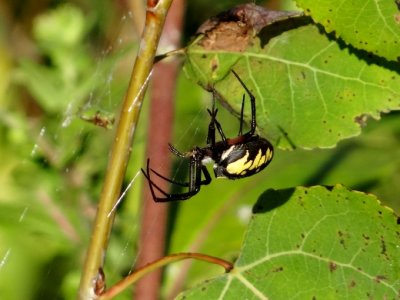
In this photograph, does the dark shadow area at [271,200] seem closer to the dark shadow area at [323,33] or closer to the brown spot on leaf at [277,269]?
the brown spot on leaf at [277,269]

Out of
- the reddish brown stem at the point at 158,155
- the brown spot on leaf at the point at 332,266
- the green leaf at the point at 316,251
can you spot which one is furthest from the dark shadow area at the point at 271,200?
the reddish brown stem at the point at 158,155

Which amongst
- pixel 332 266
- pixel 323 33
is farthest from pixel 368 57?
pixel 332 266

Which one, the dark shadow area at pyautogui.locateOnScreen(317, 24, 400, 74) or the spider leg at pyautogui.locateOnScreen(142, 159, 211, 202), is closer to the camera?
the dark shadow area at pyautogui.locateOnScreen(317, 24, 400, 74)

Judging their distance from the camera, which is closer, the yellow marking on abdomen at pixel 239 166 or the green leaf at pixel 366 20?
the green leaf at pixel 366 20

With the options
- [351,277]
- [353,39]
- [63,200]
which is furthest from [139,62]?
[63,200]

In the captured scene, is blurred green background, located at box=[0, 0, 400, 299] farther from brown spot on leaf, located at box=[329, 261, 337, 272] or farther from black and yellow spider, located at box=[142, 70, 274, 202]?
brown spot on leaf, located at box=[329, 261, 337, 272]

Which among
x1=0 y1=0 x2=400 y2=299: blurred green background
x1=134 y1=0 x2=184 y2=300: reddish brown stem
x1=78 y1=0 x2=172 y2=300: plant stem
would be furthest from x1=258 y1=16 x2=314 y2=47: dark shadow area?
A: x1=0 y1=0 x2=400 y2=299: blurred green background
